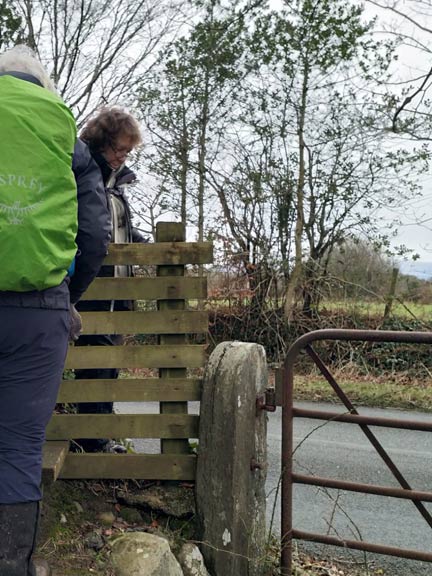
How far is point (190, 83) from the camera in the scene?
613 inches

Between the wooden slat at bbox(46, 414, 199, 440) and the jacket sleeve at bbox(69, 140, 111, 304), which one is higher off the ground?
the jacket sleeve at bbox(69, 140, 111, 304)

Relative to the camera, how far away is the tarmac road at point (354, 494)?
4379mm

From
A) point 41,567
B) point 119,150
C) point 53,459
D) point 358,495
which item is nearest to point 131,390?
point 53,459

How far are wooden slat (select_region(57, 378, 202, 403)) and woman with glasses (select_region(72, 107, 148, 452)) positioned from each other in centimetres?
19

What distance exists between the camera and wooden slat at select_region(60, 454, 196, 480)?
3527 millimetres

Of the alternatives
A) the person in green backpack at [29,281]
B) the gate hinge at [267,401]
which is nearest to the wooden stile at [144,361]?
the gate hinge at [267,401]

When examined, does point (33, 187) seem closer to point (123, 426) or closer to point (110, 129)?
point (110, 129)

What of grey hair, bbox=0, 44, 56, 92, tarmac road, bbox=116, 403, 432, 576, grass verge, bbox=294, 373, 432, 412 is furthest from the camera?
grass verge, bbox=294, 373, 432, 412

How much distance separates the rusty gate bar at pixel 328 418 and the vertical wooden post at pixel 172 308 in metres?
0.58

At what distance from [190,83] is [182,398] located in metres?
13.3

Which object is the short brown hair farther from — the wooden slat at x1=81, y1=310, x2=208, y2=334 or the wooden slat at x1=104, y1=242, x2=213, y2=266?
the wooden slat at x1=81, y1=310, x2=208, y2=334

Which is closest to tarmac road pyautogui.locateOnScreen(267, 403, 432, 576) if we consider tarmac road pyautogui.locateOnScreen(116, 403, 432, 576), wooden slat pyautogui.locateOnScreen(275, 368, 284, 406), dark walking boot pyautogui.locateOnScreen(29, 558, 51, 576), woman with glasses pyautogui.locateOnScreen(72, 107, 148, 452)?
tarmac road pyautogui.locateOnScreen(116, 403, 432, 576)

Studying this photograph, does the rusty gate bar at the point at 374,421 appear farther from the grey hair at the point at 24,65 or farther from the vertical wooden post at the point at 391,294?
the vertical wooden post at the point at 391,294

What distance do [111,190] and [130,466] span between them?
1.59 meters
